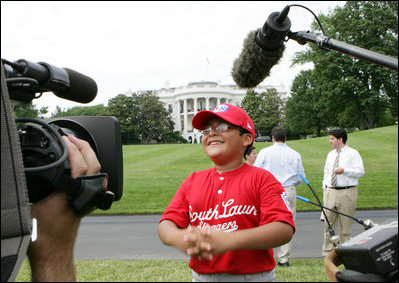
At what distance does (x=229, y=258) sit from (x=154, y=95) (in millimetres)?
1876

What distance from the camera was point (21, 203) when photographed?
96 centimetres

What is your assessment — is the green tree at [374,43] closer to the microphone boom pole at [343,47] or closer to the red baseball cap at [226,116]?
the microphone boom pole at [343,47]

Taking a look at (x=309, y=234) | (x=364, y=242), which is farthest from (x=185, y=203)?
(x=309, y=234)

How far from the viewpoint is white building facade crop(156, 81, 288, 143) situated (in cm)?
298

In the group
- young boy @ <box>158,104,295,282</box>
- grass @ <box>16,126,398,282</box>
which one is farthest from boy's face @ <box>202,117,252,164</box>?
grass @ <box>16,126,398,282</box>

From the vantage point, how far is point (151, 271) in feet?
16.8

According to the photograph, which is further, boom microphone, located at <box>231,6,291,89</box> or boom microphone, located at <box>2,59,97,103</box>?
boom microphone, located at <box>231,6,291,89</box>

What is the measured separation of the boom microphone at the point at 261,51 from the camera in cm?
172

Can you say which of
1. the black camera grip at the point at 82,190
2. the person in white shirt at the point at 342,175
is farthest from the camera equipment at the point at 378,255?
the person in white shirt at the point at 342,175

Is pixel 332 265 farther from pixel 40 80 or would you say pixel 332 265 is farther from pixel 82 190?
pixel 40 80

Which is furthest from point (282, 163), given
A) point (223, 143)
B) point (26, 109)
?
point (223, 143)

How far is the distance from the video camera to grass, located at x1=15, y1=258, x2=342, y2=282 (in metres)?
3.68

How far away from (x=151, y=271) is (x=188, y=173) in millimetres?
12434

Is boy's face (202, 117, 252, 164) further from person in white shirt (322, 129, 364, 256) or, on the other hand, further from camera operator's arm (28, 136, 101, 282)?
person in white shirt (322, 129, 364, 256)
